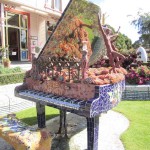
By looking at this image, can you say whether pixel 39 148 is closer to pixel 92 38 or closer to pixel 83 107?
pixel 83 107

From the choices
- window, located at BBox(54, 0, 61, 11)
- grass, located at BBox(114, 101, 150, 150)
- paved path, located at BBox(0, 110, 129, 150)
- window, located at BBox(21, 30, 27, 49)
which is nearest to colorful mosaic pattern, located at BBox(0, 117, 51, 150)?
paved path, located at BBox(0, 110, 129, 150)

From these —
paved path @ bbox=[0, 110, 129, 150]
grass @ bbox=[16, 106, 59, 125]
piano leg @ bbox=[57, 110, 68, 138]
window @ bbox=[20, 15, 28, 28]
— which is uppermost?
window @ bbox=[20, 15, 28, 28]

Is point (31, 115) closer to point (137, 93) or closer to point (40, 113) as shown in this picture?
point (40, 113)

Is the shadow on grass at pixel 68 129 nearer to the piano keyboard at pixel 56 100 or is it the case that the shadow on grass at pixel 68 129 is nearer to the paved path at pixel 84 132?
the paved path at pixel 84 132

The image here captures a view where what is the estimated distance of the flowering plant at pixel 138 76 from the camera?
30.1ft

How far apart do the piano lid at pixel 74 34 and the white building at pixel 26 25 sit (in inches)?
526

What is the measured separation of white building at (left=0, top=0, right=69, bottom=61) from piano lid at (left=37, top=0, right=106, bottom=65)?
13348mm

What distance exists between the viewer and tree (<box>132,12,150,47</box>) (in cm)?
3781

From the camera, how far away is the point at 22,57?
1930 cm

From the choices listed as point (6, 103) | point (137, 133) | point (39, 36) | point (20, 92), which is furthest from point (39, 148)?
point (39, 36)

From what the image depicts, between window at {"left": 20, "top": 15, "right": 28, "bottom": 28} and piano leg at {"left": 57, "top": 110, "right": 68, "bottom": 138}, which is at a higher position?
window at {"left": 20, "top": 15, "right": 28, "bottom": 28}

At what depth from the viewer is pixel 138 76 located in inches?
364

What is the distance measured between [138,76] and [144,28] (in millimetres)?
31421

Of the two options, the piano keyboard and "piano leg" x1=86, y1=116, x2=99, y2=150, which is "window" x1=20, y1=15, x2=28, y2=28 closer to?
the piano keyboard
